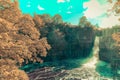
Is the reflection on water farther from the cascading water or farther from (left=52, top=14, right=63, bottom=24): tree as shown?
(left=52, top=14, right=63, bottom=24): tree

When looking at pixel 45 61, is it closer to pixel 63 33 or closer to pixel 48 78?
pixel 63 33

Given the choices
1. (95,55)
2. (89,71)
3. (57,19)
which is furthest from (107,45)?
(57,19)

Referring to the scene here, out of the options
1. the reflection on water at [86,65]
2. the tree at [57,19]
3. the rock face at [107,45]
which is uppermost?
the tree at [57,19]

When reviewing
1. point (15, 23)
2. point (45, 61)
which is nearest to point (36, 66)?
point (45, 61)

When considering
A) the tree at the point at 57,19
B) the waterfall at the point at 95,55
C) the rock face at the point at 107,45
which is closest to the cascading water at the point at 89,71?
the waterfall at the point at 95,55

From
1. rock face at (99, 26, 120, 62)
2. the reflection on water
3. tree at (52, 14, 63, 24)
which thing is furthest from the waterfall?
tree at (52, 14, 63, 24)

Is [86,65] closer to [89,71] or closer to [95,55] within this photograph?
[89,71]

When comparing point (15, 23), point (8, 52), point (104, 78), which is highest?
point (15, 23)

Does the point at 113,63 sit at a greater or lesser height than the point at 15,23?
lesser

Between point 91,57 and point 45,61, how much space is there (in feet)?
46.7

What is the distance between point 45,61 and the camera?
79.7 m

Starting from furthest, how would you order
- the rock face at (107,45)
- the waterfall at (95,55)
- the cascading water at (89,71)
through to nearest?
the waterfall at (95,55) → the rock face at (107,45) → the cascading water at (89,71)

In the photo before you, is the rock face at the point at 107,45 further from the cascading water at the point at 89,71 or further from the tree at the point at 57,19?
the tree at the point at 57,19

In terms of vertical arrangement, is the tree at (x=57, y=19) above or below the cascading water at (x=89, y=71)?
above
